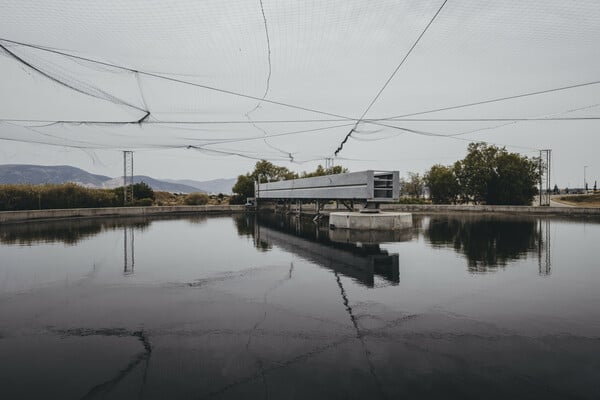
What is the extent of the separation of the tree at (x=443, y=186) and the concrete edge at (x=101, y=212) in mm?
38163

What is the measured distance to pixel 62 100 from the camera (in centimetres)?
1169

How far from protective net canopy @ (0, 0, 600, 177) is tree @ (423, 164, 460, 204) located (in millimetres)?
49058

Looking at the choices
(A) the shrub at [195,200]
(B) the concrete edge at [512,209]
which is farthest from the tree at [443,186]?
Result: (A) the shrub at [195,200]

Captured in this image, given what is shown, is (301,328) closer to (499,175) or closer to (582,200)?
(499,175)

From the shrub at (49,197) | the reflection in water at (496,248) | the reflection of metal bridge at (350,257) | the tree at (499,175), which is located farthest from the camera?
the tree at (499,175)

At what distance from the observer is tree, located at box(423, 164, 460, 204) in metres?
64.5

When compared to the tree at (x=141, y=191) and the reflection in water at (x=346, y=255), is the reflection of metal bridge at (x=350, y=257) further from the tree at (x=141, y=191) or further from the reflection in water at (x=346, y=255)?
the tree at (x=141, y=191)

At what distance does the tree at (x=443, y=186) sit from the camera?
212ft

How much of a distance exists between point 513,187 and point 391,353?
59677mm

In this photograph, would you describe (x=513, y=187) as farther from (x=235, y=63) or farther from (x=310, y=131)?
(x=235, y=63)

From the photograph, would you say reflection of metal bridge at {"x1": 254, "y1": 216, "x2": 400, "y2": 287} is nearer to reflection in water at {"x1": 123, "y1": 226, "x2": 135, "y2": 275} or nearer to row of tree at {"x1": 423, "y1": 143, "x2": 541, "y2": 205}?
reflection in water at {"x1": 123, "y1": 226, "x2": 135, "y2": 275}

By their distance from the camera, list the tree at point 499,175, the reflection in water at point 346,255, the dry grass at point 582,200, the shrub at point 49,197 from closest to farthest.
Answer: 1. the reflection in water at point 346,255
2. the shrub at point 49,197
3. the tree at point 499,175
4. the dry grass at point 582,200

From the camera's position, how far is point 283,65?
10.3m

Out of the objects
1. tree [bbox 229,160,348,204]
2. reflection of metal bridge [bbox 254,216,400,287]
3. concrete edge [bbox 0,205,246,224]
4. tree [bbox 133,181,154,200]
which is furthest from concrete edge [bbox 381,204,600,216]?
tree [bbox 133,181,154,200]
